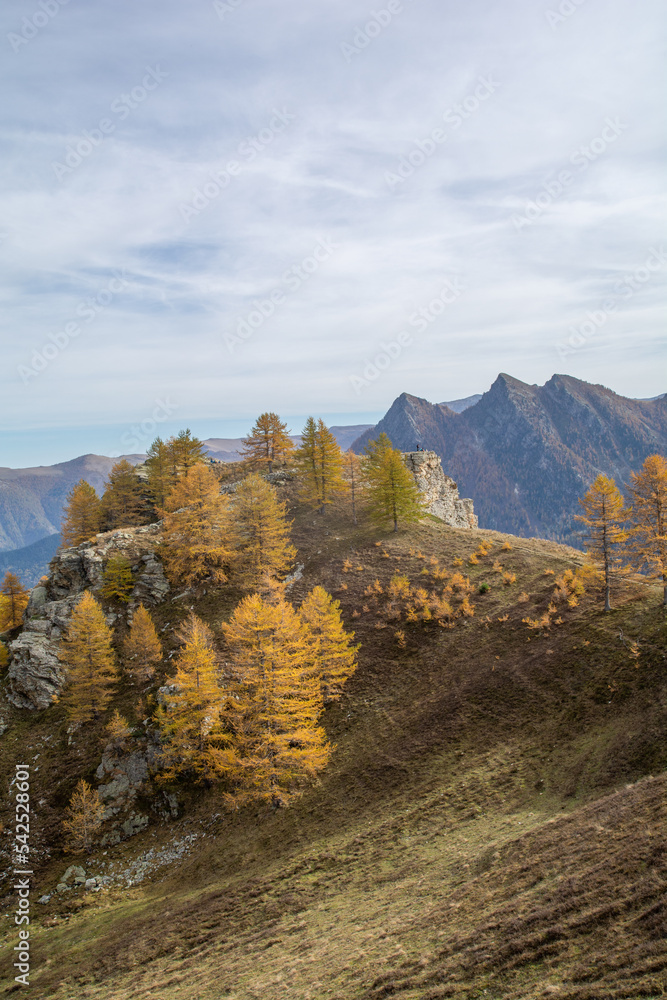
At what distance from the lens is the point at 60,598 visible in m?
46.3

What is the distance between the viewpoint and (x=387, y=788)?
77.7 feet

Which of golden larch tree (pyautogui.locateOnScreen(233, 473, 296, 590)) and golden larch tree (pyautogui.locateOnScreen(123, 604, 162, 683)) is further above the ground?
golden larch tree (pyautogui.locateOnScreen(233, 473, 296, 590))

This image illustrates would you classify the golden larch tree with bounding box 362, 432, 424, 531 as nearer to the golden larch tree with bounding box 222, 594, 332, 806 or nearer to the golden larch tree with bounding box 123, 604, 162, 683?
the golden larch tree with bounding box 222, 594, 332, 806

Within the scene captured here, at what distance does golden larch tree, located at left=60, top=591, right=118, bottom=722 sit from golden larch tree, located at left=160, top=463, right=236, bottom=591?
10.1 metres

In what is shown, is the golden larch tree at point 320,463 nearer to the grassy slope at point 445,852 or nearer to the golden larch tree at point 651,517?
the grassy slope at point 445,852

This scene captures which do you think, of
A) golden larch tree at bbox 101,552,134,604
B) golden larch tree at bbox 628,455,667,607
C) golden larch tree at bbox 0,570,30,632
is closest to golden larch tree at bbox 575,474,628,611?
golden larch tree at bbox 628,455,667,607

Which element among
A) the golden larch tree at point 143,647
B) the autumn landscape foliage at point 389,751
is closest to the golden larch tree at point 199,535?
the autumn landscape foliage at point 389,751

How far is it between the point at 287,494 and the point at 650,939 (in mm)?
57043

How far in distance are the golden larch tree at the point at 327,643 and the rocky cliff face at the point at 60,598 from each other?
2026 cm

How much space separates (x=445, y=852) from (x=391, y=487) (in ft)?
113

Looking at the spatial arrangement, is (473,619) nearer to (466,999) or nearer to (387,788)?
(387,788)

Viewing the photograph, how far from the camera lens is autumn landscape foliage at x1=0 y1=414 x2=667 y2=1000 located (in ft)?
37.4

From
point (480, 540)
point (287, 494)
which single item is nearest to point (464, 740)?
point (480, 540)

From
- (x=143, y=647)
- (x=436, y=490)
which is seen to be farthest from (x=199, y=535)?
(x=436, y=490)
